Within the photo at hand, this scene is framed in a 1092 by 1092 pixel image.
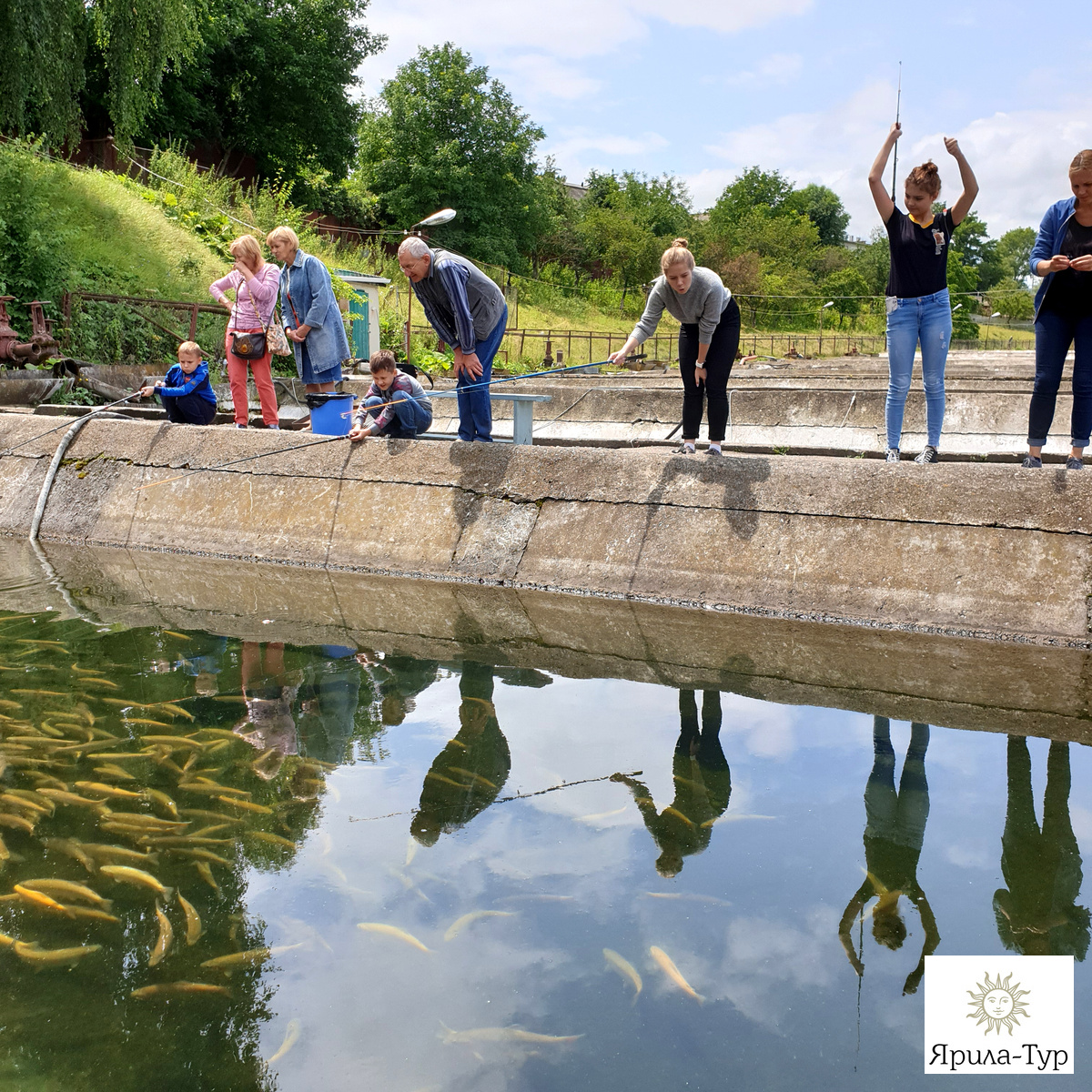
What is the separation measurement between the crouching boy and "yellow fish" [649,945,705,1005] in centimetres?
525

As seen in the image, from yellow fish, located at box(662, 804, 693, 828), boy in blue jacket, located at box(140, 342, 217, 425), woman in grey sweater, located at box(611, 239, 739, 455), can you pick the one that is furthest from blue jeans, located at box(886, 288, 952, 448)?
boy in blue jacket, located at box(140, 342, 217, 425)

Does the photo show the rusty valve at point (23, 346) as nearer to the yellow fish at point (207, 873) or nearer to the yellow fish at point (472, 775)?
the yellow fish at point (472, 775)

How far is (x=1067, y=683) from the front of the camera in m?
4.34

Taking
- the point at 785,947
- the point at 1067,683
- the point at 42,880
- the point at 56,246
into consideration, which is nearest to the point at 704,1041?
the point at 785,947

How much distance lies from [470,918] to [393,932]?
198 mm

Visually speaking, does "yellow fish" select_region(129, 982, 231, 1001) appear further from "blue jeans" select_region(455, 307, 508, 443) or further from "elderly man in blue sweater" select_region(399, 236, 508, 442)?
"blue jeans" select_region(455, 307, 508, 443)

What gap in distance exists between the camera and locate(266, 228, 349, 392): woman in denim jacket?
24.8ft

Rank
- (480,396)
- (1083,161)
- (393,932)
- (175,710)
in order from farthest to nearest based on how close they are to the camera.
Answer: (480,396)
(1083,161)
(175,710)
(393,932)

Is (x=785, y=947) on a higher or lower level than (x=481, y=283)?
lower

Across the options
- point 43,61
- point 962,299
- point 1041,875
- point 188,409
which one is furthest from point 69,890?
point 962,299

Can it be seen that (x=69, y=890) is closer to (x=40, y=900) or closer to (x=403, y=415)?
(x=40, y=900)

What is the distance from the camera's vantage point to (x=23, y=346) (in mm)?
12180

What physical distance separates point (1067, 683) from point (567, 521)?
9.93ft

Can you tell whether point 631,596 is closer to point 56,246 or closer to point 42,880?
point 42,880
